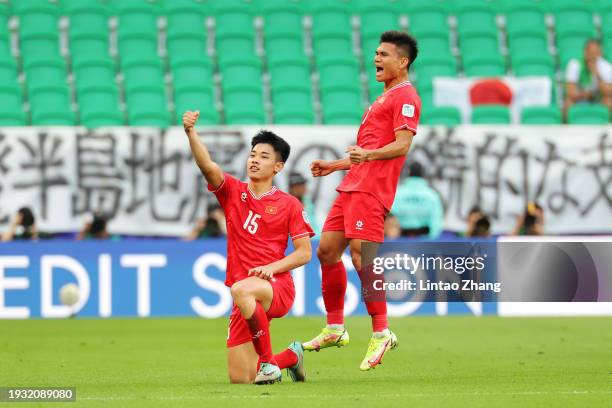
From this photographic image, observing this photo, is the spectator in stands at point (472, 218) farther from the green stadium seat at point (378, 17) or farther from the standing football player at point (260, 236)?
the standing football player at point (260, 236)

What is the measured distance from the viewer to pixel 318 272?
14.1m

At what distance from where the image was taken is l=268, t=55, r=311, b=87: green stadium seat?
17297mm

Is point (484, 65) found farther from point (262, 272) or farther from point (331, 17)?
point (262, 272)

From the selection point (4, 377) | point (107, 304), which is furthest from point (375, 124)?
point (107, 304)

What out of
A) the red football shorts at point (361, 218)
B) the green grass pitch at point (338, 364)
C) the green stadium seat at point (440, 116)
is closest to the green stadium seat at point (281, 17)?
the green stadium seat at point (440, 116)

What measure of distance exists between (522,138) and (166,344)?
6241 millimetres

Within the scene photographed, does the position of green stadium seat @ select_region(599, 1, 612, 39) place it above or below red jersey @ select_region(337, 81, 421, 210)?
above

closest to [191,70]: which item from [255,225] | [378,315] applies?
[378,315]

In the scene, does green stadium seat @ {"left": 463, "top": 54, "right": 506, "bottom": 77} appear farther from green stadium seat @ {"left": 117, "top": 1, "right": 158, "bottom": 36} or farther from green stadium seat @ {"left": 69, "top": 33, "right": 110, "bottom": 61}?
green stadium seat @ {"left": 69, "top": 33, "right": 110, "bottom": 61}

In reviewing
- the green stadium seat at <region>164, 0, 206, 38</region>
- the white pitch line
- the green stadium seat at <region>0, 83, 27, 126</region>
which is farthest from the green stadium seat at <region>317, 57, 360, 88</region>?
the white pitch line

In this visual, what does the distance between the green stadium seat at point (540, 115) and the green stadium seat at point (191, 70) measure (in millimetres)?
4079

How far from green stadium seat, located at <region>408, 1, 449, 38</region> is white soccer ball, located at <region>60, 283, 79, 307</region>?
6.74 metres

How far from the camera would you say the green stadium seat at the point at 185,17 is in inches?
702

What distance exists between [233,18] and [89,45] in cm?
202
